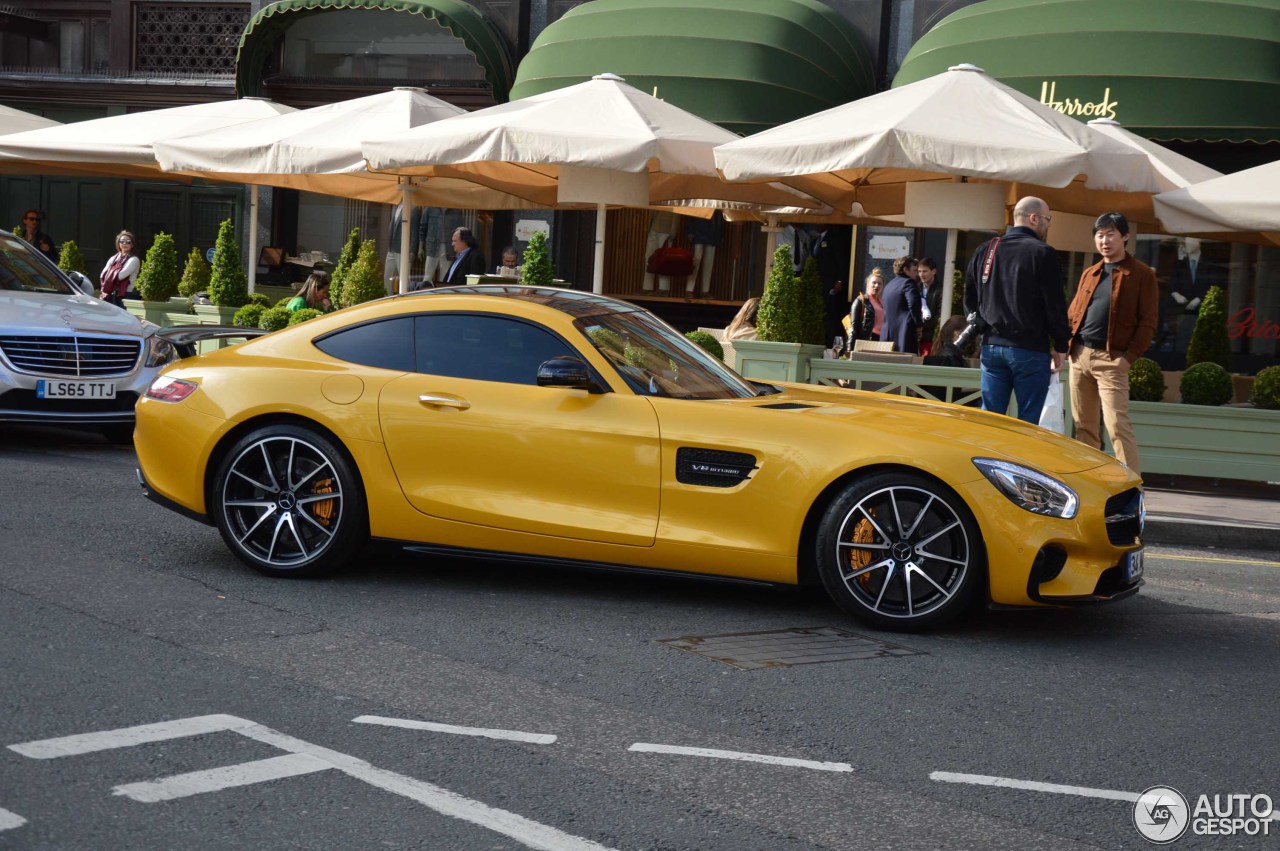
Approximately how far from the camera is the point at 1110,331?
9984 mm

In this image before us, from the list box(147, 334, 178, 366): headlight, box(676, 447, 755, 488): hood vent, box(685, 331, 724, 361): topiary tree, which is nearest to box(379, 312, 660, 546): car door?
box(676, 447, 755, 488): hood vent

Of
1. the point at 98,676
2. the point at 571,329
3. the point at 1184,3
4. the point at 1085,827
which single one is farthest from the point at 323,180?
the point at 1085,827

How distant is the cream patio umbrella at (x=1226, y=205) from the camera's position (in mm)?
10984

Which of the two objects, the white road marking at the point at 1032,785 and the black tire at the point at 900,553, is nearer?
the white road marking at the point at 1032,785

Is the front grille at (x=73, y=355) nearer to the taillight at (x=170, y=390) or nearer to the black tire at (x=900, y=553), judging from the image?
the taillight at (x=170, y=390)

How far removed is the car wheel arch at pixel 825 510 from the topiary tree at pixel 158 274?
12.1m

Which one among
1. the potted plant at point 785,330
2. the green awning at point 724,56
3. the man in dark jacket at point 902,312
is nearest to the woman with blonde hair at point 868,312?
the man in dark jacket at point 902,312

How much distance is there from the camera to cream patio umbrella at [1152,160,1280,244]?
11.0 metres

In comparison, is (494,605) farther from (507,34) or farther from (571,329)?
(507,34)

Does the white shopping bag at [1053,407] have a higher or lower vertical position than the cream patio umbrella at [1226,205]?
lower

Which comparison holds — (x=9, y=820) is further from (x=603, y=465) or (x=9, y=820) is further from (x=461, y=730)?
(x=603, y=465)

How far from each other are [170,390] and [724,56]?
12.0m

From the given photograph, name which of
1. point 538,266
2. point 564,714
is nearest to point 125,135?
point 538,266

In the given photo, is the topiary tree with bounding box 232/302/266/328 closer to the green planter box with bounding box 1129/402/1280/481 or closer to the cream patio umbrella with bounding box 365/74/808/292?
the cream patio umbrella with bounding box 365/74/808/292
